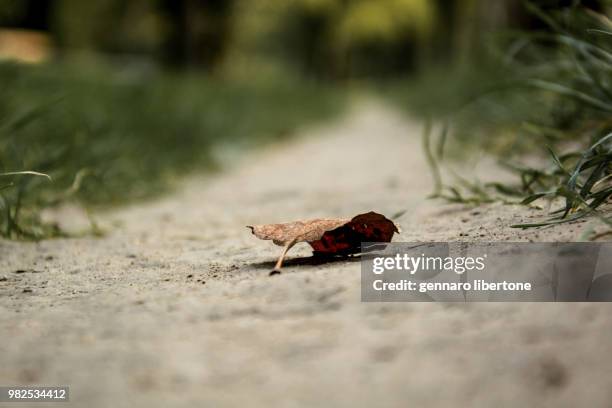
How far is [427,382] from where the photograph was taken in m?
0.52

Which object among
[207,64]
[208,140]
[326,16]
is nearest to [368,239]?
[208,140]

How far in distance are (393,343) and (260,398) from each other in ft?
0.47

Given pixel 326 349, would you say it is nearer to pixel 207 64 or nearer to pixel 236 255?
pixel 236 255

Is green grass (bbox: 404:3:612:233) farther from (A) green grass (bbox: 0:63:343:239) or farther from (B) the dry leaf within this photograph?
(A) green grass (bbox: 0:63:343:239)

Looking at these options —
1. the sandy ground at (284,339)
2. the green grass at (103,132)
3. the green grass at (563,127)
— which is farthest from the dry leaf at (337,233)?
the green grass at (103,132)

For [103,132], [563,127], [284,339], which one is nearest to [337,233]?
[284,339]

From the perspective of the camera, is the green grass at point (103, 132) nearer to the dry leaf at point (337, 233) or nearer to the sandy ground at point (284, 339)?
the sandy ground at point (284, 339)

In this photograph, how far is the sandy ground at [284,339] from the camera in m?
Answer: 0.52

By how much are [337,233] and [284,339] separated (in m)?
0.31

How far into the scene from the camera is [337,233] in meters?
0.92

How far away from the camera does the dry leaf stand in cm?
91

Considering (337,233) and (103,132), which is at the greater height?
(103,132)

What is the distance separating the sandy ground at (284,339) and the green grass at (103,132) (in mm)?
438

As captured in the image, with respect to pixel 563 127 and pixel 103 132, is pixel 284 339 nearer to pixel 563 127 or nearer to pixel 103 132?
pixel 563 127
